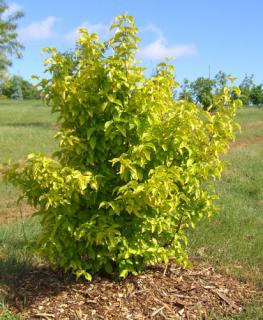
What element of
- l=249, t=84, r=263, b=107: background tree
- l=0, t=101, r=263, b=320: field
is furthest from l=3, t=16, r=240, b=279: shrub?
l=249, t=84, r=263, b=107: background tree

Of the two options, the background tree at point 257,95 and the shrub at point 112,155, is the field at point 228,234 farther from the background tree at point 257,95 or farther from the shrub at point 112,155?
the background tree at point 257,95

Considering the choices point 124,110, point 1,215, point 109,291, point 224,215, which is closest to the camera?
point 124,110

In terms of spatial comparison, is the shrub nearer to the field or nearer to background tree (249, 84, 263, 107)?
the field

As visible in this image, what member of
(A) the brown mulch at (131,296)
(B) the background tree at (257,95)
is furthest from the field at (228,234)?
(B) the background tree at (257,95)

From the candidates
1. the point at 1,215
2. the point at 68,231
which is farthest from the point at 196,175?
the point at 1,215

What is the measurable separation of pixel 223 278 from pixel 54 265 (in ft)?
5.57

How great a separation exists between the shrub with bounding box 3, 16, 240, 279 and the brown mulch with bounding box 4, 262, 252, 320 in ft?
0.73

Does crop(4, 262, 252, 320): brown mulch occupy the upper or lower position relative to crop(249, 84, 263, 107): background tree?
lower

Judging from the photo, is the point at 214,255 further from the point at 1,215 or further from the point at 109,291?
the point at 1,215

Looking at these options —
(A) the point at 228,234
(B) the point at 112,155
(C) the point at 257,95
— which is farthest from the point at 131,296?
(C) the point at 257,95

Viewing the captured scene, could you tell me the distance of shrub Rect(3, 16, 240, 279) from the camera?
12.5ft

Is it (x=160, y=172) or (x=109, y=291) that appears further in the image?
(x=109, y=291)

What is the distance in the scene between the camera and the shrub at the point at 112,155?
381 cm

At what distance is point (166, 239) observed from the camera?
4508 millimetres
